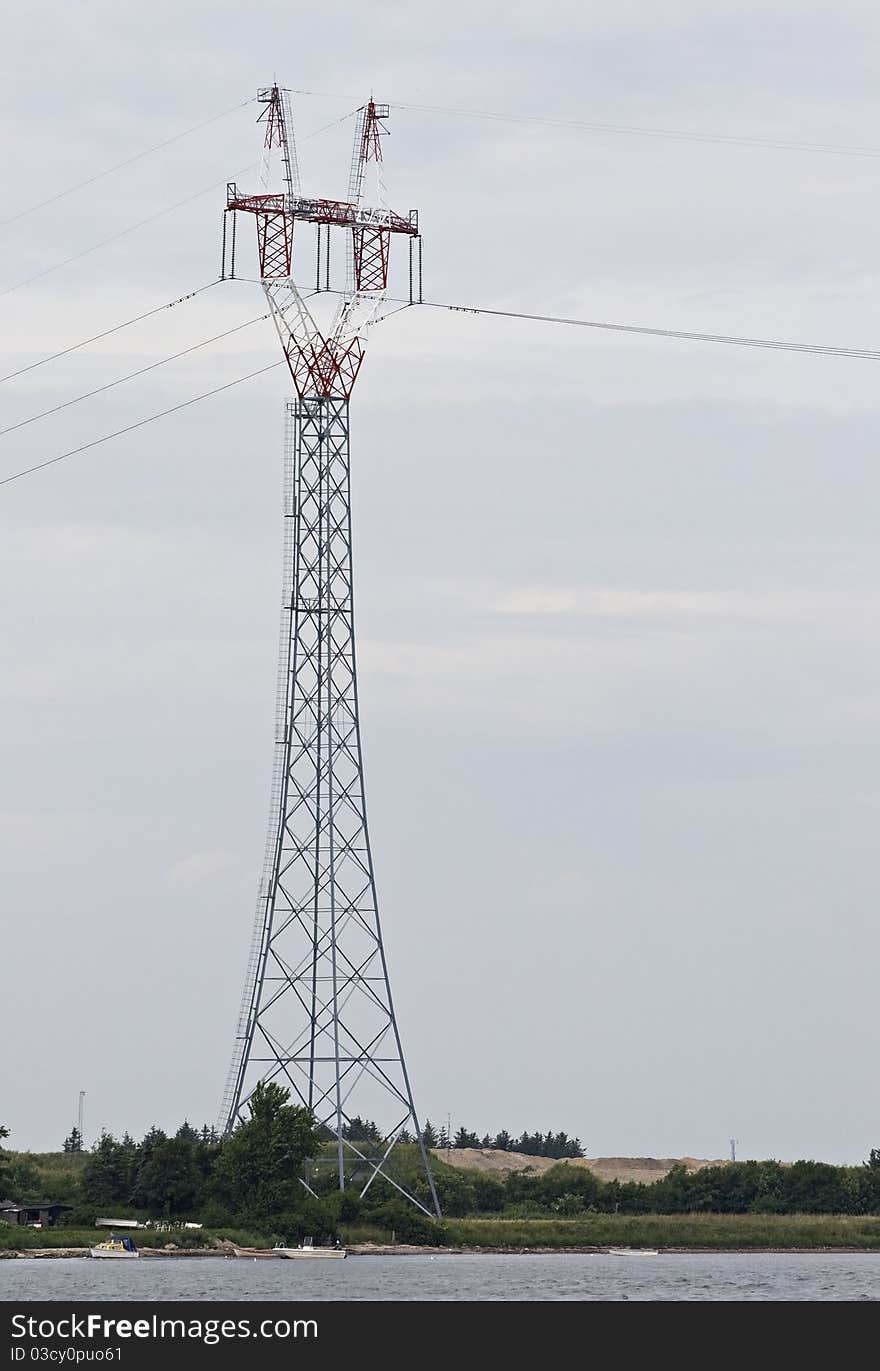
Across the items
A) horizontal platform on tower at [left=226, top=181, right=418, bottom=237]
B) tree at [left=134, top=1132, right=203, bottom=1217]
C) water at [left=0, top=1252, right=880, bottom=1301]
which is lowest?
water at [left=0, top=1252, right=880, bottom=1301]

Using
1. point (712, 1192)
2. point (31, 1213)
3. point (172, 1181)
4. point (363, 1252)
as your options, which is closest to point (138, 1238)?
point (172, 1181)

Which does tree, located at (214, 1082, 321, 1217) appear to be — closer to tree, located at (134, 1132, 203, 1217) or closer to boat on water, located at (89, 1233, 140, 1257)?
tree, located at (134, 1132, 203, 1217)

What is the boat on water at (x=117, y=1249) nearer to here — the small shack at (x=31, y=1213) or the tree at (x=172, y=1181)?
the tree at (x=172, y=1181)

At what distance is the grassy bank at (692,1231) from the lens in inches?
5054

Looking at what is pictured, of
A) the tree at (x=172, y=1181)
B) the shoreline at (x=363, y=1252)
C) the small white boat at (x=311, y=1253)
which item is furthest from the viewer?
the tree at (x=172, y=1181)

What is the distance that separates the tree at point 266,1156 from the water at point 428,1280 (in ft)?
16.9

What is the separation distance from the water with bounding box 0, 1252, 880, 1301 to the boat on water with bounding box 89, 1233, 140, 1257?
92cm

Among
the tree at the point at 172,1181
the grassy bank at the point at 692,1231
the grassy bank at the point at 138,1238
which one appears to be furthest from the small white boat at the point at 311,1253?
the grassy bank at the point at 692,1231

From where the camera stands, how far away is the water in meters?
83.1

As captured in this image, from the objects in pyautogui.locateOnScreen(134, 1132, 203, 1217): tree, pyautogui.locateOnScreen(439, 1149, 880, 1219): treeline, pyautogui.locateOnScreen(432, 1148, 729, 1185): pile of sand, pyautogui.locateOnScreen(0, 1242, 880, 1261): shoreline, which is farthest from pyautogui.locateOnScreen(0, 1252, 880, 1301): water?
pyautogui.locateOnScreen(432, 1148, 729, 1185): pile of sand
